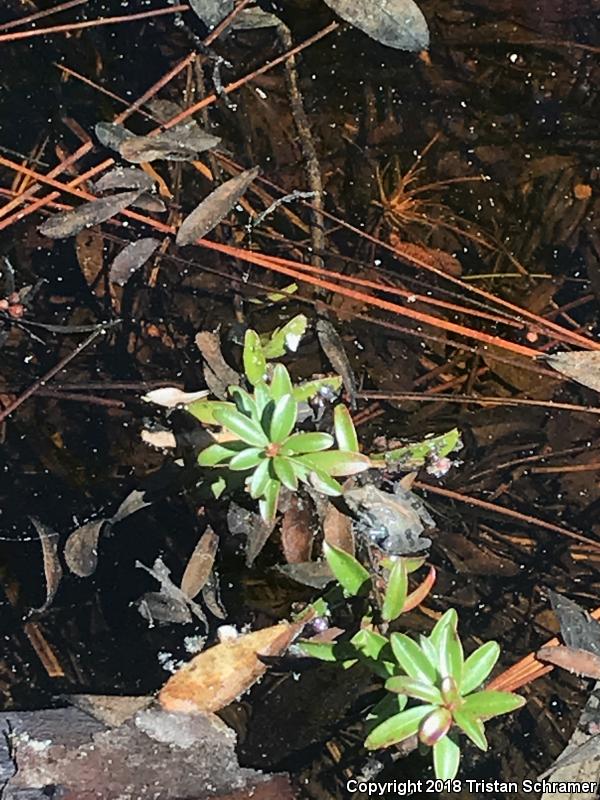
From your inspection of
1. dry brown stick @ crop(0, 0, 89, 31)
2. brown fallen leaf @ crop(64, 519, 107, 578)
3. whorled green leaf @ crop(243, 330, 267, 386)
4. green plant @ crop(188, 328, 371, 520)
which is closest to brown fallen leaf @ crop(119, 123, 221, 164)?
dry brown stick @ crop(0, 0, 89, 31)

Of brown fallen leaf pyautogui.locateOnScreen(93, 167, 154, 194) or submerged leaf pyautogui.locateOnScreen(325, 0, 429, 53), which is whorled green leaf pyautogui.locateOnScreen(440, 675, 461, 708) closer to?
brown fallen leaf pyautogui.locateOnScreen(93, 167, 154, 194)

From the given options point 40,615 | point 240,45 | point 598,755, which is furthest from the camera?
point 240,45

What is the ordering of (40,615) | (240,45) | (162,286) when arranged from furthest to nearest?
(240,45) → (162,286) → (40,615)

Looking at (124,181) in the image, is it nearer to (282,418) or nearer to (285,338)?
(285,338)

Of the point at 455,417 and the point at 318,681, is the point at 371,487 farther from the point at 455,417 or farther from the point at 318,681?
the point at 318,681

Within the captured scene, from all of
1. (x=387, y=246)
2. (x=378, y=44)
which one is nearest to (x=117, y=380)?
(x=387, y=246)

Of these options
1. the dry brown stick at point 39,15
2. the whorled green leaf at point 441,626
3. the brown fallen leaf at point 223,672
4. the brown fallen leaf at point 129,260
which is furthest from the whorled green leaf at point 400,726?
the dry brown stick at point 39,15

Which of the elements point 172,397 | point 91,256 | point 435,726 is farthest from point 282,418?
point 91,256
